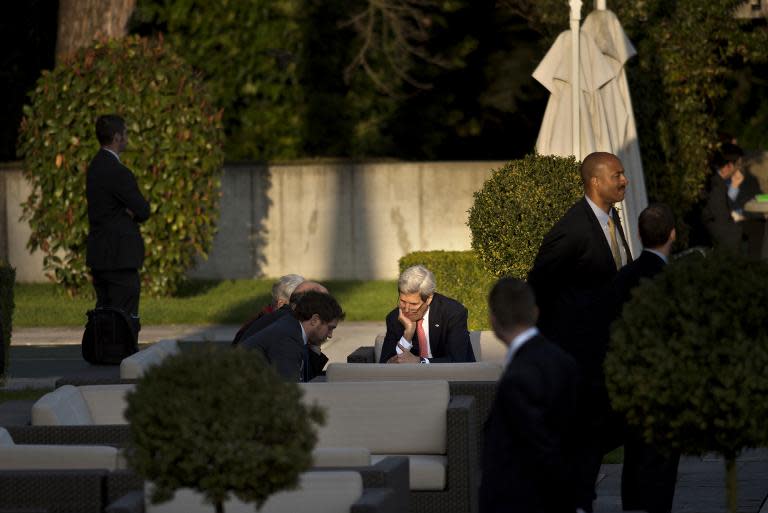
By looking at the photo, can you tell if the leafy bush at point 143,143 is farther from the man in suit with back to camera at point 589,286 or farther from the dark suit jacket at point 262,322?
the man in suit with back to camera at point 589,286

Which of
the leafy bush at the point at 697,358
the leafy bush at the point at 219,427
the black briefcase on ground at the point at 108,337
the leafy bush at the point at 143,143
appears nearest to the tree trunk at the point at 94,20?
the leafy bush at the point at 143,143

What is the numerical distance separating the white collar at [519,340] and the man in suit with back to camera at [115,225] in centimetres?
721

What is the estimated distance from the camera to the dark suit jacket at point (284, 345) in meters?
8.59

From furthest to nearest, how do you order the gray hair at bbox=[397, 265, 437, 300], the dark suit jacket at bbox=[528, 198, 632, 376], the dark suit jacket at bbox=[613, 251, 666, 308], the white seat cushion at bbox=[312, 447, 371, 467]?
the gray hair at bbox=[397, 265, 437, 300] → the dark suit jacket at bbox=[528, 198, 632, 376] → the dark suit jacket at bbox=[613, 251, 666, 308] → the white seat cushion at bbox=[312, 447, 371, 467]

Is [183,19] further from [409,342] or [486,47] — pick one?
[409,342]

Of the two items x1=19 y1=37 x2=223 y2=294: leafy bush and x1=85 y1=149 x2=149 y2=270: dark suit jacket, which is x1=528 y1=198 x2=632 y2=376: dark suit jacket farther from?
x1=19 y1=37 x2=223 y2=294: leafy bush

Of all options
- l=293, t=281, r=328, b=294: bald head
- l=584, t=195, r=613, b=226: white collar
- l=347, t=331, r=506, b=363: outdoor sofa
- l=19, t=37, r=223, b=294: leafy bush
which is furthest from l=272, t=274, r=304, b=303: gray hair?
l=19, t=37, r=223, b=294: leafy bush

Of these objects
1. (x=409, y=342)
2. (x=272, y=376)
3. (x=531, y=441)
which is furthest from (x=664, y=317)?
(x=409, y=342)

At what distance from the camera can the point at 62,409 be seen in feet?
25.5

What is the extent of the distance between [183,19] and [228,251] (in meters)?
4.31

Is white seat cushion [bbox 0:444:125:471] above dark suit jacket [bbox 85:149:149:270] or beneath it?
beneath

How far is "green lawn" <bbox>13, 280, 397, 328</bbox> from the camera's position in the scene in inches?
720

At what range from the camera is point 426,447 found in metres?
8.22

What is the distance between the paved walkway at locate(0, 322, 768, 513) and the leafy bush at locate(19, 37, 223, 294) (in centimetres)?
250
